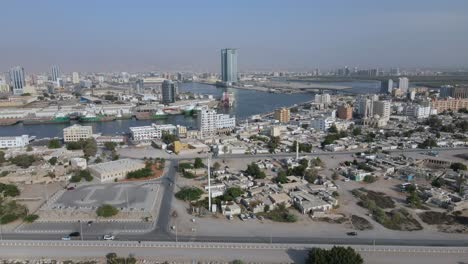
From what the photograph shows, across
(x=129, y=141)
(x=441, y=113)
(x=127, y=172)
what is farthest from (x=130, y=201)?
(x=441, y=113)

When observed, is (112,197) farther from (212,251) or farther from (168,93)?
(168,93)

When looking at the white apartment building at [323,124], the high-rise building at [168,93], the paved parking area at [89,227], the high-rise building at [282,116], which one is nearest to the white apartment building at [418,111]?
the white apartment building at [323,124]

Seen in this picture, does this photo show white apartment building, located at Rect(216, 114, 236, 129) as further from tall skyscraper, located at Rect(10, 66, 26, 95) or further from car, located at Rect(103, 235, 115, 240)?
tall skyscraper, located at Rect(10, 66, 26, 95)

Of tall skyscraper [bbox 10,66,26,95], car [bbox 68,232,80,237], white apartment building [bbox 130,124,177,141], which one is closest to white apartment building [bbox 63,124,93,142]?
white apartment building [bbox 130,124,177,141]

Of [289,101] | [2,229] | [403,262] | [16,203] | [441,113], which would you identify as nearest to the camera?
[403,262]

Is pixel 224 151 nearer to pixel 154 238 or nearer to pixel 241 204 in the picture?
pixel 241 204

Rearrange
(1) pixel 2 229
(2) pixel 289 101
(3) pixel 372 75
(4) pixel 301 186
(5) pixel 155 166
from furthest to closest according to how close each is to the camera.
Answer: (3) pixel 372 75, (2) pixel 289 101, (5) pixel 155 166, (4) pixel 301 186, (1) pixel 2 229

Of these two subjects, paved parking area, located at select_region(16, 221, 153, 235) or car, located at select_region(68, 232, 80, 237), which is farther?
paved parking area, located at select_region(16, 221, 153, 235)
